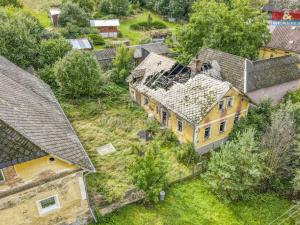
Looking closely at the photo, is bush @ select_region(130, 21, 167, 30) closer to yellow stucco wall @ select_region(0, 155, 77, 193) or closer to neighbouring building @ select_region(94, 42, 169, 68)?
neighbouring building @ select_region(94, 42, 169, 68)

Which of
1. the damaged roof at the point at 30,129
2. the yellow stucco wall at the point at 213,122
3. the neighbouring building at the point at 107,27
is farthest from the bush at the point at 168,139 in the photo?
the neighbouring building at the point at 107,27

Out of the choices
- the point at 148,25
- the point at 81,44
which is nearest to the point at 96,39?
the point at 81,44

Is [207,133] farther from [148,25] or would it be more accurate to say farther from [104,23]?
[148,25]

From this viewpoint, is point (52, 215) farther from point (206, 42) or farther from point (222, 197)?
point (206, 42)

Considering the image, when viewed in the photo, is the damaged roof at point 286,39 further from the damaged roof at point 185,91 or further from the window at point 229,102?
the window at point 229,102

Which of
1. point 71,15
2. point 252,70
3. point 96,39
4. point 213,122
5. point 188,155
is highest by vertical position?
point 71,15

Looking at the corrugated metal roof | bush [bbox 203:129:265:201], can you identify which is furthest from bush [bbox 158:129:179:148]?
the corrugated metal roof

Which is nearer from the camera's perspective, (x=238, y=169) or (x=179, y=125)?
(x=238, y=169)
